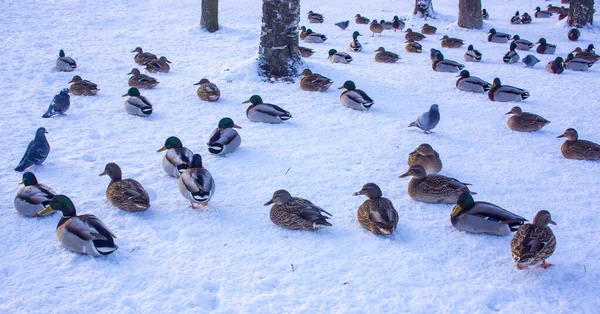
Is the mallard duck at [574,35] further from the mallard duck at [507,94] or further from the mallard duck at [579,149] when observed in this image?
the mallard duck at [579,149]

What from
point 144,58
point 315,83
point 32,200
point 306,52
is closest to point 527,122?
point 315,83

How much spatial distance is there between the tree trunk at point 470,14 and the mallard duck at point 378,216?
13643mm

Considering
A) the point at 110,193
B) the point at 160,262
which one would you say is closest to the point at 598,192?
the point at 160,262

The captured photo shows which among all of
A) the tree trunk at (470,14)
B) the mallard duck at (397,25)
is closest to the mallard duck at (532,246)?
the mallard duck at (397,25)

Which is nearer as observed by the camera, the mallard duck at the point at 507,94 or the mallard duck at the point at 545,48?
the mallard duck at the point at 507,94

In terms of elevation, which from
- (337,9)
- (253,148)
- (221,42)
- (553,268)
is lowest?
(337,9)

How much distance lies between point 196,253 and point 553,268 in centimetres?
290

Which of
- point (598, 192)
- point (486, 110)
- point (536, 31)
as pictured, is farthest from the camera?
point (536, 31)

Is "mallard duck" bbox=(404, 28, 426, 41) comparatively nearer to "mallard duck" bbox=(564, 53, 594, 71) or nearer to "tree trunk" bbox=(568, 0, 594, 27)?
"mallard duck" bbox=(564, 53, 594, 71)

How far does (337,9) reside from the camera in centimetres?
2183

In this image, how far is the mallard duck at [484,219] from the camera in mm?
4395

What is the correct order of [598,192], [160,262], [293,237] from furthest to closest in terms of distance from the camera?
[598,192] → [293,237] → [160,262]

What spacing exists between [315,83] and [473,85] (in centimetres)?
293

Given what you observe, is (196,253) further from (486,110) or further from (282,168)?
(486,110)
